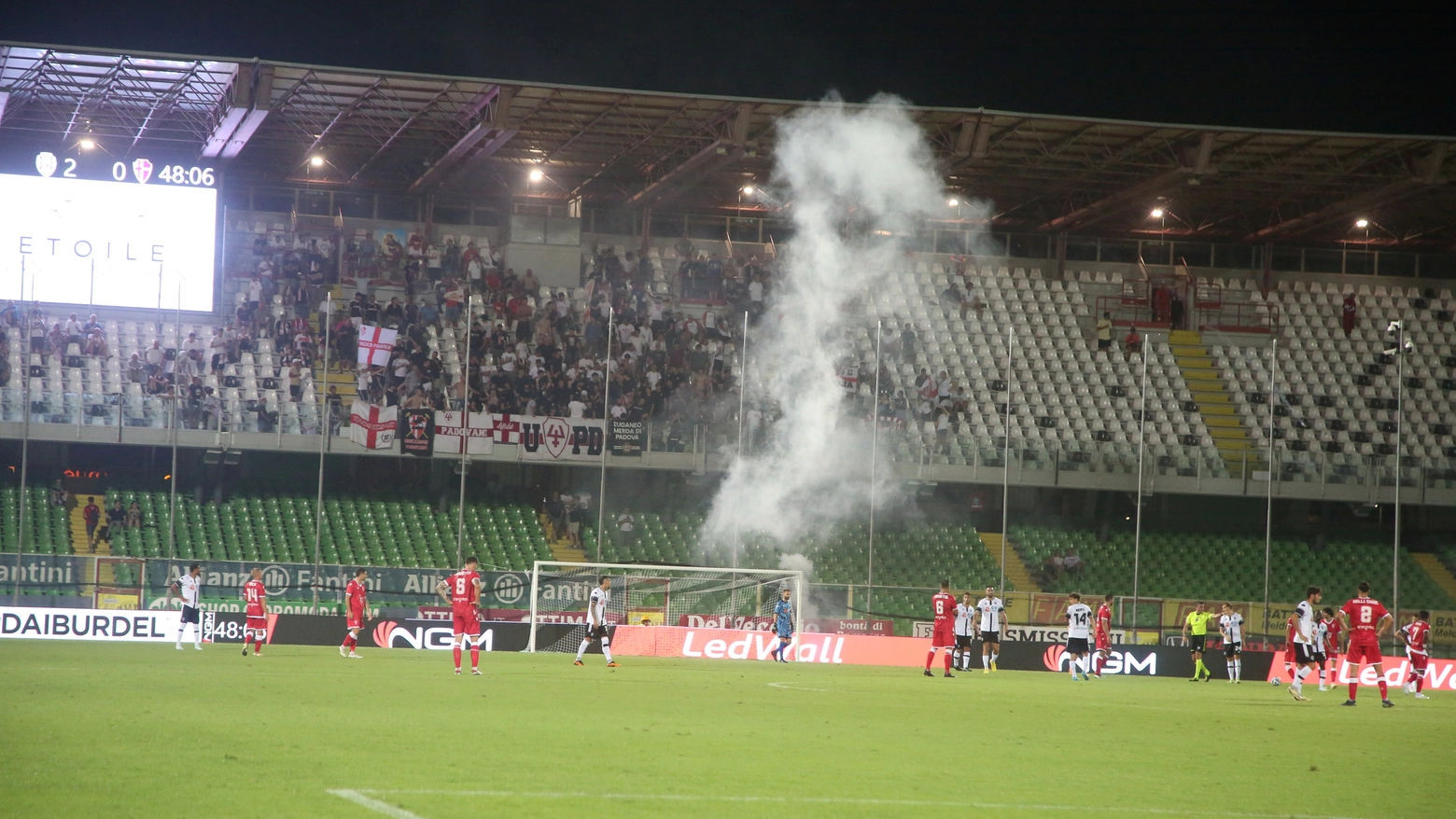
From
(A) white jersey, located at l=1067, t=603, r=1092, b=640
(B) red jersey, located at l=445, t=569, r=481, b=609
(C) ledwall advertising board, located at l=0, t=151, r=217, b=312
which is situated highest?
(C) ledwall advertising board, located at l=0, t=151, r=217, b=312

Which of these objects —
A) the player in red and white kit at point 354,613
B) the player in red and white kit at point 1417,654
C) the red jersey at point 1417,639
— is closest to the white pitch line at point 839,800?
the player in red and white kit at point 354,613

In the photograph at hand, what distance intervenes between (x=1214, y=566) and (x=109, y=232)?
34075 mm

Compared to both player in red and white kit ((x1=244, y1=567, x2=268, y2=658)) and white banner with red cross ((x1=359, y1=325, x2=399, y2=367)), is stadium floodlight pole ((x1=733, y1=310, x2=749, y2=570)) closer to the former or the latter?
white banner with red cross ((x1=359, y1=325, x2=399, y2=367))

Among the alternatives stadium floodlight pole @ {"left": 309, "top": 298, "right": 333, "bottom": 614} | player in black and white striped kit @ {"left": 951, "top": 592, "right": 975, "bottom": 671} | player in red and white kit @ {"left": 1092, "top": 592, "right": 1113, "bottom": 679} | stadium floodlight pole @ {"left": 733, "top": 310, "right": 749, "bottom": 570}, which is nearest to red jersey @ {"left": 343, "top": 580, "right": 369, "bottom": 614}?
stadium floodlight pole @ {"left": 309, "top": 298, "right": 333, "bottom": 614}

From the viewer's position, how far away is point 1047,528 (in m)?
45.1

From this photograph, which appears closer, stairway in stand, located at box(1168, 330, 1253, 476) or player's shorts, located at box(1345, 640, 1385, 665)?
player's shorts, located at box(1345, 640, 1385, 665)

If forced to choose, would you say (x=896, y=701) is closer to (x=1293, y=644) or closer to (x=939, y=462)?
(x=1293, y=644)

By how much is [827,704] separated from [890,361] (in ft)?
82.9

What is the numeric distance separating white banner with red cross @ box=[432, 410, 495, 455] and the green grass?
648 inches

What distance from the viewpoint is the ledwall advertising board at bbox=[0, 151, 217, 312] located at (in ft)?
136

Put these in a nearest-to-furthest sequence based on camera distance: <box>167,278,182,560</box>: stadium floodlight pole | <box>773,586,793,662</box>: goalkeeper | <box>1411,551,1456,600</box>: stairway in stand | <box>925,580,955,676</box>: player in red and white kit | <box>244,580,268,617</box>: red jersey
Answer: <box>244,580,268,617</box>: red jersey → <box>925,580,955,676</box>: player in red and white kit → <box>773,586,793,662</box>: goalkeeper → <box>167,278,182,560</box>: stadium floodlight pole → <box>1411,551,1456,600</box>: stairway in stand

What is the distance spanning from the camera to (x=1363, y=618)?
2353cm

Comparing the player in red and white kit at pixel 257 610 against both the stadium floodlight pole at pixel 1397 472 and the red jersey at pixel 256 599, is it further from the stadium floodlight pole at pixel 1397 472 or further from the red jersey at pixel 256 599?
the stadium floodlight pole at pixel 1397 472

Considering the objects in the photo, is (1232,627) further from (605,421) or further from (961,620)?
(605,421)
